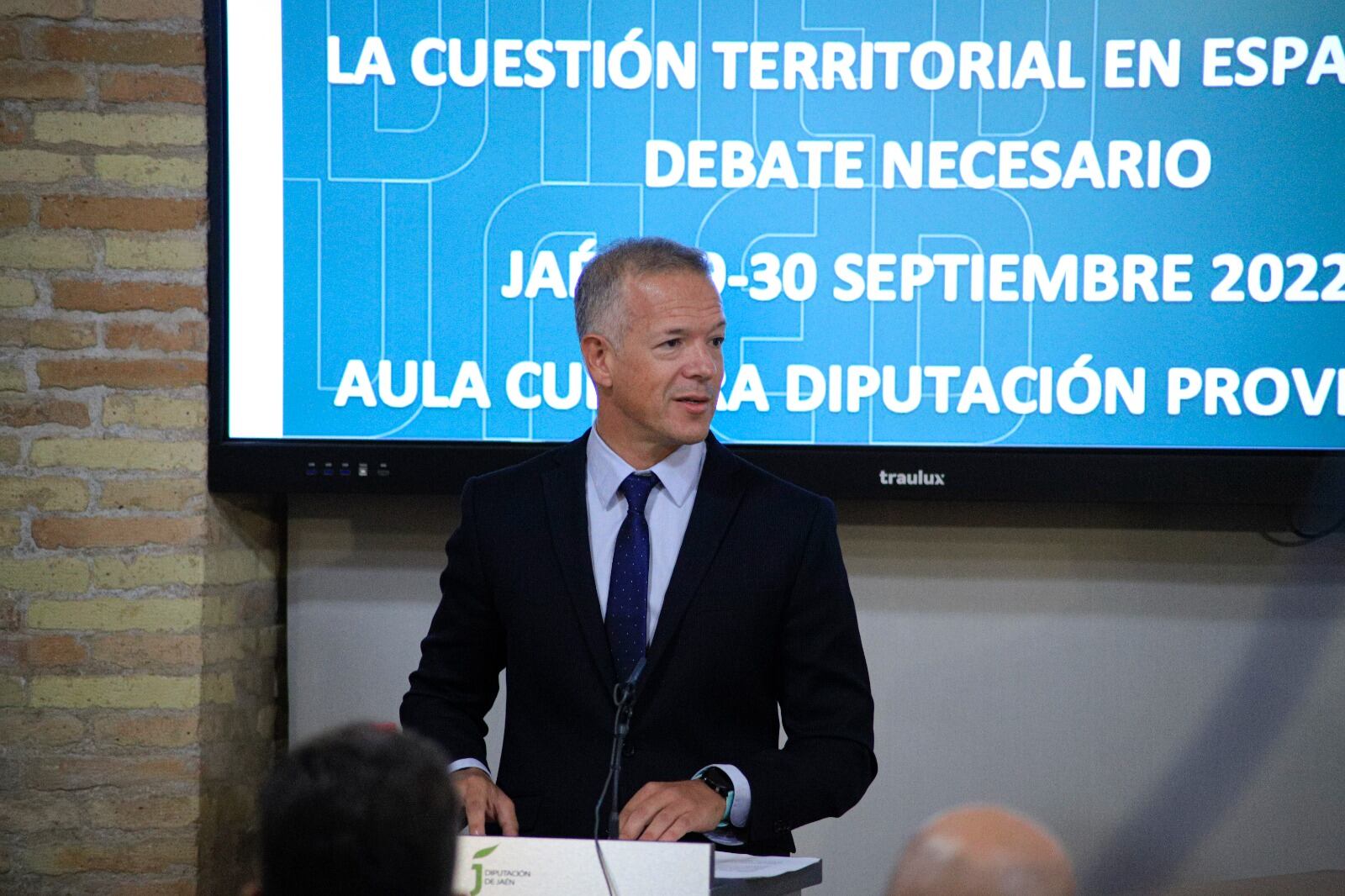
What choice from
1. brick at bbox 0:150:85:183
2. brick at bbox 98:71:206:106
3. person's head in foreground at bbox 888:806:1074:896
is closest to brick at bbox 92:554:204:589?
brick at bbox 0:150:85:183

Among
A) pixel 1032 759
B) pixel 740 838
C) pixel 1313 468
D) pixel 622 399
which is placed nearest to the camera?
pixel 740 838

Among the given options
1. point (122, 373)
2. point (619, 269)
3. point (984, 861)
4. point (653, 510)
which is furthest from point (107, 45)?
point (984, 861)

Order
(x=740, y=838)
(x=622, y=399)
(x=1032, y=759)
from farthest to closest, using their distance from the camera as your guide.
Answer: (x=1032, y=759) → (x=622, y=399) → (x=740, y=838)

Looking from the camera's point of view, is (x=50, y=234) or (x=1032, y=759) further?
(x=1032, y=759)

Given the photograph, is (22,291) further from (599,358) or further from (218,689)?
(599,358)

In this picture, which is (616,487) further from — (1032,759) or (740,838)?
(1032,759)

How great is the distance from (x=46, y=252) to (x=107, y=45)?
459 mm

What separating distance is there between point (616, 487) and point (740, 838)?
21.9 inches

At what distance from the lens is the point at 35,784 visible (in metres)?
3.07

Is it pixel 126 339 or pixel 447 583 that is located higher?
pixel 126 339

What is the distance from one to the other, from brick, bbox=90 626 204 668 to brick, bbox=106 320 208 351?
0.62 meters

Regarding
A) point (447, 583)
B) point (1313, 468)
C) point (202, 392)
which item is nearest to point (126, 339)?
point (202, 392)

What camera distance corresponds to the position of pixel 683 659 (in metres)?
2.08

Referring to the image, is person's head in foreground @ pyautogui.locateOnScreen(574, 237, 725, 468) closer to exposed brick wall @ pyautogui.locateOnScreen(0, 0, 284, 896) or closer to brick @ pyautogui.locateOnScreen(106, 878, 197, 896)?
exposed brick wall @ pyautogui.locateOnScreen(0, 0, 284, 896)
